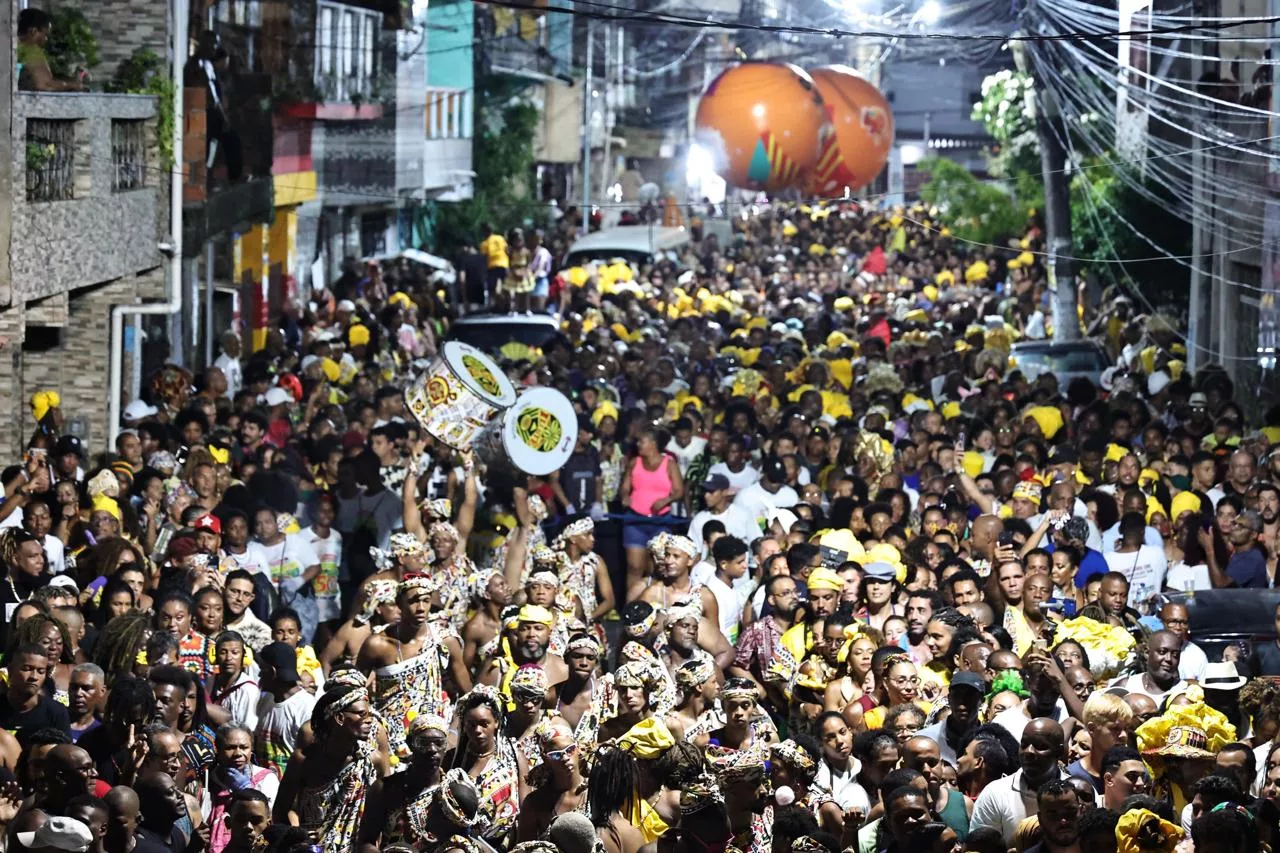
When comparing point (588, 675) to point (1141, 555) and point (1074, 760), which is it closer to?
point (1074, 760)

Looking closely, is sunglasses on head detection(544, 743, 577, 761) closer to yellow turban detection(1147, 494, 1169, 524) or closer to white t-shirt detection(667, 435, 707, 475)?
yellow turban detection(1147, 494, 1169, 524)

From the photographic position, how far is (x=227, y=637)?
31.6 feet

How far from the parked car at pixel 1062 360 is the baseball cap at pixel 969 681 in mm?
13059

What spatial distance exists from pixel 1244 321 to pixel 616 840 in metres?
16.3

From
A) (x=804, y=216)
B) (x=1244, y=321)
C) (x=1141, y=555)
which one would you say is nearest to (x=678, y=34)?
(x=804, y=216)

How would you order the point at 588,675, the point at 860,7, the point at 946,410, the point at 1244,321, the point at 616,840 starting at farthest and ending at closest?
the point at 860,7 → the point at 1244,321 → the point at 946,410 → the point at 588,675 → the point at 616,840

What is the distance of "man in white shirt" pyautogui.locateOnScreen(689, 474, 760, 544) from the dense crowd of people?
0.13ft

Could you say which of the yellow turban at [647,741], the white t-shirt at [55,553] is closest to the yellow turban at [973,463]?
the white t-shirt at [55,553]

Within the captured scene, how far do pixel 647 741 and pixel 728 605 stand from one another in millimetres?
4143

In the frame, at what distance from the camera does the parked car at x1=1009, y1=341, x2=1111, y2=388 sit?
21984 mm

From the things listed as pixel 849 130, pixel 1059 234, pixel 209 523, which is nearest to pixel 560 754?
pixel 209 523

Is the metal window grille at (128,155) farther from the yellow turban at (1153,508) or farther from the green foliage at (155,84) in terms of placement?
the yellow turban at (1153,508)

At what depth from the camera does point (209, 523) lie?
12.6 m

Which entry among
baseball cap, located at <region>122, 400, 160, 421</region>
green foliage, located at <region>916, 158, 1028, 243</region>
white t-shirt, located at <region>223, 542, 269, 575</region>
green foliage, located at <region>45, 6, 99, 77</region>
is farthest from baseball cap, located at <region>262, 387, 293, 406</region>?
green foliage, located at <region>916, 158, 1028, 243</region>
